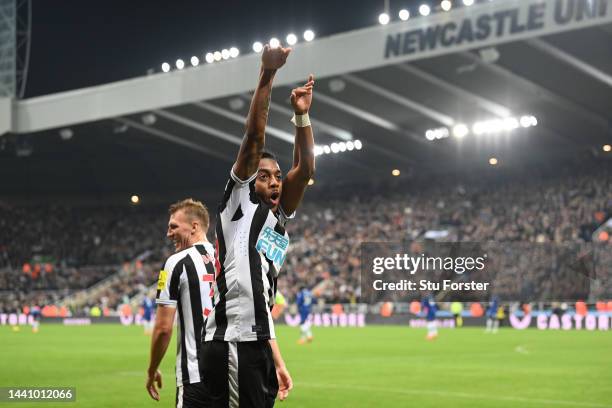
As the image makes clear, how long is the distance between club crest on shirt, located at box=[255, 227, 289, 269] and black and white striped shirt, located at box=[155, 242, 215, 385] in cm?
170

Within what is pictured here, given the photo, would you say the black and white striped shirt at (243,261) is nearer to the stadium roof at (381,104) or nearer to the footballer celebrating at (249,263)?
the footballer celebrating at (249,263)

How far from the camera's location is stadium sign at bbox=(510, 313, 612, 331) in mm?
36281

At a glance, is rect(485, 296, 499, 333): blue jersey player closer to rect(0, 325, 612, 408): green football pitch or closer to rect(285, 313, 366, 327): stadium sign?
rect(0, 325, 612, 408): green football pitch

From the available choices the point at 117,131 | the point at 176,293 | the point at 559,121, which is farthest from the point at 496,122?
the point at 176,293

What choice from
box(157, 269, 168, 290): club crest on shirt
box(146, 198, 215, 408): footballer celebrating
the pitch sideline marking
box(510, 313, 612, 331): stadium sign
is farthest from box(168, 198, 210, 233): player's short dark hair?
box(510, 313, 612, 331): stadium sign

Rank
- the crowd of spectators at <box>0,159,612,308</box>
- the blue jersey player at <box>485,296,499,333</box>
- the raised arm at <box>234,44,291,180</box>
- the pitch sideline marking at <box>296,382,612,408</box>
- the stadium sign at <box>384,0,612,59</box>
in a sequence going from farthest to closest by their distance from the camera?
the crowd of spectators at <box>0,159,612,308</box>
the blue jersey player at <box>485,296,499,333</box>
the stadium sign at <box>384,0,612,59</box>
the pitch sideline marking at <box>296,382,612,408</box>
the raised arm at <box>234,44,291,180</box>

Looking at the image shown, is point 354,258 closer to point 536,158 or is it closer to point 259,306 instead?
point 536,158

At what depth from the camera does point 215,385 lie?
5293 mm

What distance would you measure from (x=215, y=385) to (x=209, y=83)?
3418 cm

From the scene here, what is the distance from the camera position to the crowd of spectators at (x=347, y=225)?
43.2m

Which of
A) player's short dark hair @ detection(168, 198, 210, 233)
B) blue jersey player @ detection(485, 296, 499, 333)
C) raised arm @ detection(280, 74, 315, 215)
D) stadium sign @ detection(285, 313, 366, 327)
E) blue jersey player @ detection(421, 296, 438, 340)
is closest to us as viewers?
raised arm @ detection(280, 74, 315, 215)

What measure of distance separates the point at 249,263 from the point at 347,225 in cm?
4608

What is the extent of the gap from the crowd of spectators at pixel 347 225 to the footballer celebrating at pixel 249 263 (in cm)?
2998

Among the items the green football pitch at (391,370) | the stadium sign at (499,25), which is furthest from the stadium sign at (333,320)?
the stadium sign at (499,25)
